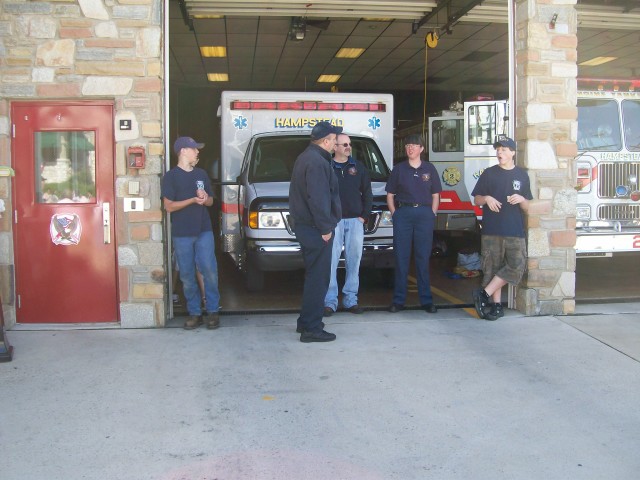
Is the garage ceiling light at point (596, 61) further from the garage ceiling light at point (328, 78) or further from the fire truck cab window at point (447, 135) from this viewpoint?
the fire truck cab window at point (447, 135)

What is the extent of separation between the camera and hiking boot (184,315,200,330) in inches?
277

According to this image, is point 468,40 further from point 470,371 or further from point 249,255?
point 470,371

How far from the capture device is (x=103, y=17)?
22.4 feet

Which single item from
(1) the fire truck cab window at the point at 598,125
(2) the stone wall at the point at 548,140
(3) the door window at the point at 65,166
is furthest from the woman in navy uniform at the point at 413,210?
(3) the door window at the point at 65,166

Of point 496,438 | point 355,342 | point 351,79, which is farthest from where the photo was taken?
point 351,79

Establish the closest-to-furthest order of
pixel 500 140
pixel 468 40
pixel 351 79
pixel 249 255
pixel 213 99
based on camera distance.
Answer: pixel 500 140 < pixel 249 255 < pixel 468 40 < pixel 351 79 < pixel 213 99

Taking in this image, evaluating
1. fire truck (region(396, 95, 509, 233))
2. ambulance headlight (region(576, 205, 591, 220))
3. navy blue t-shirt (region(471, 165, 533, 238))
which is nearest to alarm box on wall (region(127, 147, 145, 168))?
navy blue t-shirt (region(471, 165, 533, 238))

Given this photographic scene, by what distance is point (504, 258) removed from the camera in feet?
24.1

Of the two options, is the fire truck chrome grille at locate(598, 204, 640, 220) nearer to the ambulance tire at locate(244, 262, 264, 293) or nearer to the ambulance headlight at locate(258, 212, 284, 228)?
the ambulance headlight at locate(258, 212, 284, 228)

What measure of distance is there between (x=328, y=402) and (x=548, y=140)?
4.13 m

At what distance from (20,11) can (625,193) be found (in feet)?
24.4

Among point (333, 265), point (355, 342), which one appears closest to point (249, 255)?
point (333, 265)

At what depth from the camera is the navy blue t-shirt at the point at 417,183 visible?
7.53m

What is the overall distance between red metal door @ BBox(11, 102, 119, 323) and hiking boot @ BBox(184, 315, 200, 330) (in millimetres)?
895
